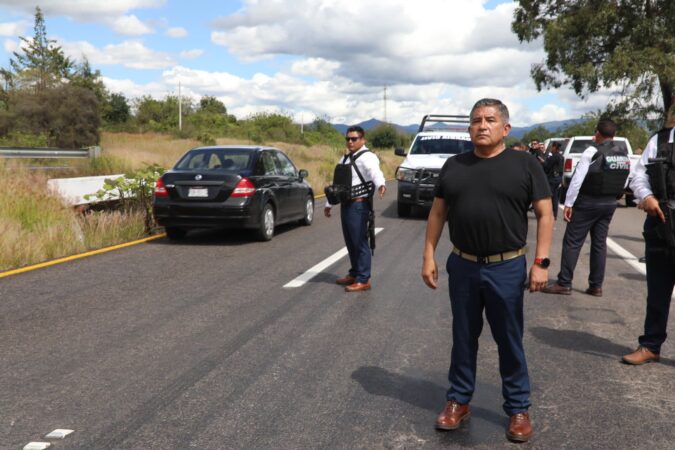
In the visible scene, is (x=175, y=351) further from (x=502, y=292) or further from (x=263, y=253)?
(x=263, y=253)

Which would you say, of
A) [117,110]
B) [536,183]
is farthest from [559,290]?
[117,110]

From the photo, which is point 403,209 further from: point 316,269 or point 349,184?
point 349,184

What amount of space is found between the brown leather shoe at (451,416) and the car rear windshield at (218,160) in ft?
25.9

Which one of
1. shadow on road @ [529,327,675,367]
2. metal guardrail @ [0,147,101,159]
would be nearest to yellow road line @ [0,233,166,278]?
shadow on road @ [529,327,675,367]

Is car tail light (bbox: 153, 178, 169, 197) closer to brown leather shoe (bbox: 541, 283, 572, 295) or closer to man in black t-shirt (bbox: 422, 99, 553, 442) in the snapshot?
brown leather shoe (bbox: 541, 283, 572, 295)

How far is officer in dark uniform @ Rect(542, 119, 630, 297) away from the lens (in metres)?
7.20

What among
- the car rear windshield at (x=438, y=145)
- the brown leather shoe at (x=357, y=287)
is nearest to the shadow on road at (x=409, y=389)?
the brown leather shoe at (x=357, y=287)

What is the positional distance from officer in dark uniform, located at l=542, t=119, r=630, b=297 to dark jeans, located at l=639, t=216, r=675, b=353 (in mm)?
2223

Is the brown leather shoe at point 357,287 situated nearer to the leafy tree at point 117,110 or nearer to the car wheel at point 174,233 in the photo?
the car wheel at point 174,233

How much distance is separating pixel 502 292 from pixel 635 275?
19.0ft

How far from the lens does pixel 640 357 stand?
199 inches

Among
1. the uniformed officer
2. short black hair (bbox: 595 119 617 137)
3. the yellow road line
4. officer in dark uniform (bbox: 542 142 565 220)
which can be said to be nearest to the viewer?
short black hair (bbox: 595 119 617 137)

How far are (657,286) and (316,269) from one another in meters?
4.70

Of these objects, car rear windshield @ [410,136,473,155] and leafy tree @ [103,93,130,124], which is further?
leafy tree @ [103,93,130,124]
